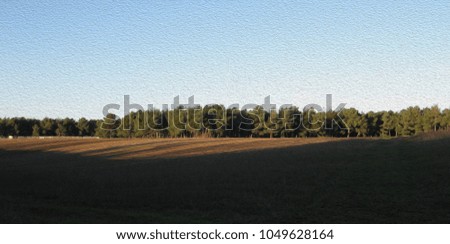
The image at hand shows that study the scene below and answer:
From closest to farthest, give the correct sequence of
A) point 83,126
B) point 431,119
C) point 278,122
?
point 431,119
point 278,122
point 83,126

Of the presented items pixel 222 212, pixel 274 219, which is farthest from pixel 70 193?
pixel 274 219

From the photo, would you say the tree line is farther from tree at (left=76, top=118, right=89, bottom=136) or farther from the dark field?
the dark field

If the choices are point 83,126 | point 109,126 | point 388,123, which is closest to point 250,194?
point 388,123

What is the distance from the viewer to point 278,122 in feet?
390

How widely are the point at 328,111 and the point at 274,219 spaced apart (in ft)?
364

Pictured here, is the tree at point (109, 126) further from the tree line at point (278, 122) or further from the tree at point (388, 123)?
the tree at point (388, 123)

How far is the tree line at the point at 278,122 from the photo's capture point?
113625 millimetres

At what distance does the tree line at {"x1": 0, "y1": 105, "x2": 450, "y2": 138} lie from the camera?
373 ft

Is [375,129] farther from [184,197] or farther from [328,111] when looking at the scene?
[184,197]

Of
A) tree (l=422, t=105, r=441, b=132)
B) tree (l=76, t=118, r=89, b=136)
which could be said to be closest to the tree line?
tree (l=422, t=105, r=441, b=132)

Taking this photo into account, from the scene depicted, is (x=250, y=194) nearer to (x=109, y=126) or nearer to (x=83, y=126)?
(x=109, y=126)

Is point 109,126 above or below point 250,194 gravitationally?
above

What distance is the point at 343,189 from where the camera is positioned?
22172 mm

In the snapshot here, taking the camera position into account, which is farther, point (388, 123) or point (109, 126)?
point (109, 126)
